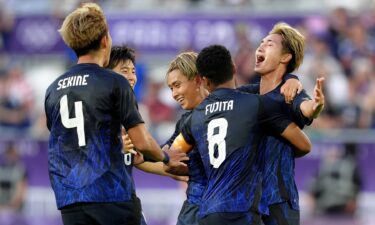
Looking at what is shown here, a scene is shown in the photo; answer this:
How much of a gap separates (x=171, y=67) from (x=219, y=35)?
9195mm

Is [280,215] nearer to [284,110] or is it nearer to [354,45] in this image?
[284,110]

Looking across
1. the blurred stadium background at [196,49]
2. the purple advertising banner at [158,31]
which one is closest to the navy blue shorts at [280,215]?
the blurred stadium background at [196,49]

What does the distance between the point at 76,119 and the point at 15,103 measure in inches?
436

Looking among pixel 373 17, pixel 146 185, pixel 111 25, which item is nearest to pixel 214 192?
pixel 146 185

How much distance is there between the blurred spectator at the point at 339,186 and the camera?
1334 centimetres

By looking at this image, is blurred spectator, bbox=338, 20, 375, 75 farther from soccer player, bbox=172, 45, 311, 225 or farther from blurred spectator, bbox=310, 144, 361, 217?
soccer player, bbox=172, 45, 311, 225

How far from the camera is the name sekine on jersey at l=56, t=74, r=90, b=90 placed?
670 cm

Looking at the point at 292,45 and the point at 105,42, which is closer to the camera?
the point at 105,42

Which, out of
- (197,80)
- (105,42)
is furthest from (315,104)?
(105,42)


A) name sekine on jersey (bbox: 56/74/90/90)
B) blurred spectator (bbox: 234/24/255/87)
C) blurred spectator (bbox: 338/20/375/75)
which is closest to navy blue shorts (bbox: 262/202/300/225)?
name sekine on jersey (bbox: 56/74/90/90)

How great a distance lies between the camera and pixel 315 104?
256 inches

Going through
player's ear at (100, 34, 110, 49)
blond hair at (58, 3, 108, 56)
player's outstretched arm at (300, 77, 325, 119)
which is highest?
blond hair at (58, 3, 108, 56)

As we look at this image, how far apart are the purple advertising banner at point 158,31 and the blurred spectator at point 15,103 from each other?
32.5 inches

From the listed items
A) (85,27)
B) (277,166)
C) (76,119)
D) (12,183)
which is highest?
(85,27)
